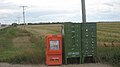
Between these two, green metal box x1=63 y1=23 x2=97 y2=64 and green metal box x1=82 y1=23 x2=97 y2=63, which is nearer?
green metal box x1=63 y1=23 x2=97 y2=64

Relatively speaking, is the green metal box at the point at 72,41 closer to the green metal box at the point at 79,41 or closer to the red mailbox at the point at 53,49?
the green metal box at the point at 79,41

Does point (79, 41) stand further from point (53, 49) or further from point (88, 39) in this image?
point (53, 49)

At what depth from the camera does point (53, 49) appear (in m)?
12.5

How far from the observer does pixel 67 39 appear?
12.5m

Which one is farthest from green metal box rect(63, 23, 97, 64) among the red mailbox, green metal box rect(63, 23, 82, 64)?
the red mailbox

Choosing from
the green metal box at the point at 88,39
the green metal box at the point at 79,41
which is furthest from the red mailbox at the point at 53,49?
the green metal box at the point at 88,39

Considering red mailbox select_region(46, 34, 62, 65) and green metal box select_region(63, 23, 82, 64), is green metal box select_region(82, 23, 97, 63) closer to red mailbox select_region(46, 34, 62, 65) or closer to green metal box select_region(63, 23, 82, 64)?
green metal box select_region(63, 23, 82, 64)

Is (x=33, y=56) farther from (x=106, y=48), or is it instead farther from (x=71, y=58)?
(x=106, y=48)

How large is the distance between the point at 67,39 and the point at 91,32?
1133 millimetres

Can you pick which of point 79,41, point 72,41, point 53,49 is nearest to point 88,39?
point 79,41

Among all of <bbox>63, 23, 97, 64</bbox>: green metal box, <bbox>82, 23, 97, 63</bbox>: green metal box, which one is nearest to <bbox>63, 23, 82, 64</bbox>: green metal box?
<bbox>63, 23, 97, 64</bbox>: green metal box

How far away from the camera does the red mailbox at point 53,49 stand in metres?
12.4

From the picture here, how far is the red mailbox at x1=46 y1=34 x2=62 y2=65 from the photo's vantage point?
12.4 meters

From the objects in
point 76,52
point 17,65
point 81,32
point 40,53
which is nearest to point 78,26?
point 81,32
